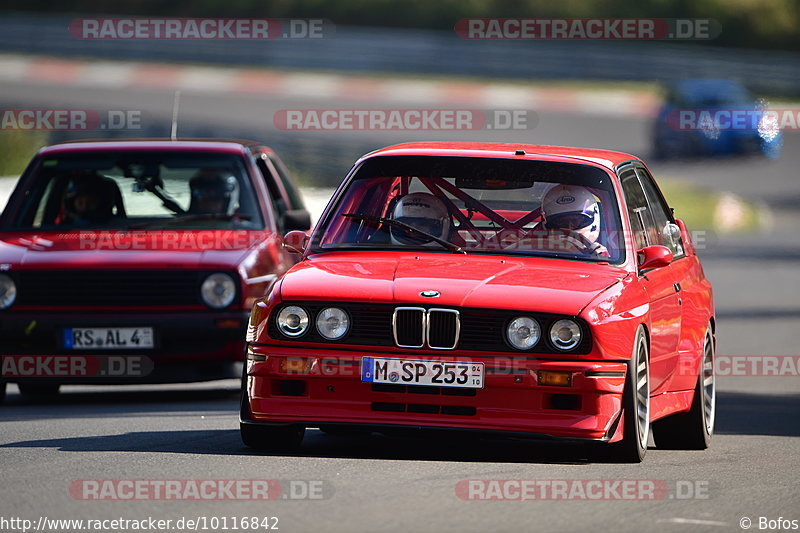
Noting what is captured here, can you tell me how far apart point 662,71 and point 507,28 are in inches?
314

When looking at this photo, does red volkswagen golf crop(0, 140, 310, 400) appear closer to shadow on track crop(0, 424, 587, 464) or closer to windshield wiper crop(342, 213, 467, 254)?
shadow on track crop(0, 424, 587, 464)

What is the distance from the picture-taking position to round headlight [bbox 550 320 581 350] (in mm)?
7762

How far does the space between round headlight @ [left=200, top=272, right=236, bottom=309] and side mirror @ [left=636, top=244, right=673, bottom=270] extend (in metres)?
3.83

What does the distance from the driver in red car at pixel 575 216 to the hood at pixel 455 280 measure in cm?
20

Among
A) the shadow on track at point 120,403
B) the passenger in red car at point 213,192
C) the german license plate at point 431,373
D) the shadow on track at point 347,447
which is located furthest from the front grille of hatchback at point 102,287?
the german license plate at point 431,373

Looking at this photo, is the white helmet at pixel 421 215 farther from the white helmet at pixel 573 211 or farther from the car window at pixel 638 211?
the car window at pixel 638 211

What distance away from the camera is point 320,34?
4916 cm

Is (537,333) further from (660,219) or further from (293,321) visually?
(660,219)

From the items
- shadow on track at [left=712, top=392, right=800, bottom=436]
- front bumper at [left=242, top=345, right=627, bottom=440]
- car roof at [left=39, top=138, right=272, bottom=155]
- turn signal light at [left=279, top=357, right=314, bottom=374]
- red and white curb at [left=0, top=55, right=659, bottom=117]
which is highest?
red and white curb at [left=0, top=55, right=659, bottom=117]

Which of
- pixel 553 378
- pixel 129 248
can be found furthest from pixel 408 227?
pixel 129 248

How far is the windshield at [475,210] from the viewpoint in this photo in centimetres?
873

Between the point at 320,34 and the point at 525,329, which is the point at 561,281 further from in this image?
the point at 320,34

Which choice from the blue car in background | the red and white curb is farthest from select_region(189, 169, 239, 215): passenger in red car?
the red and white curb

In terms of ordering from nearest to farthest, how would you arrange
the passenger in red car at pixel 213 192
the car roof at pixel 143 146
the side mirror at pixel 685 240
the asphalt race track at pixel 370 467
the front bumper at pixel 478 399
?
the asphalt race track at pixel 370 467
the front bumper at pixel 478 399
the side mirror at pixel 685 240
the passenger in red car at pixel 213 192
the car roof at pixel 143 146
